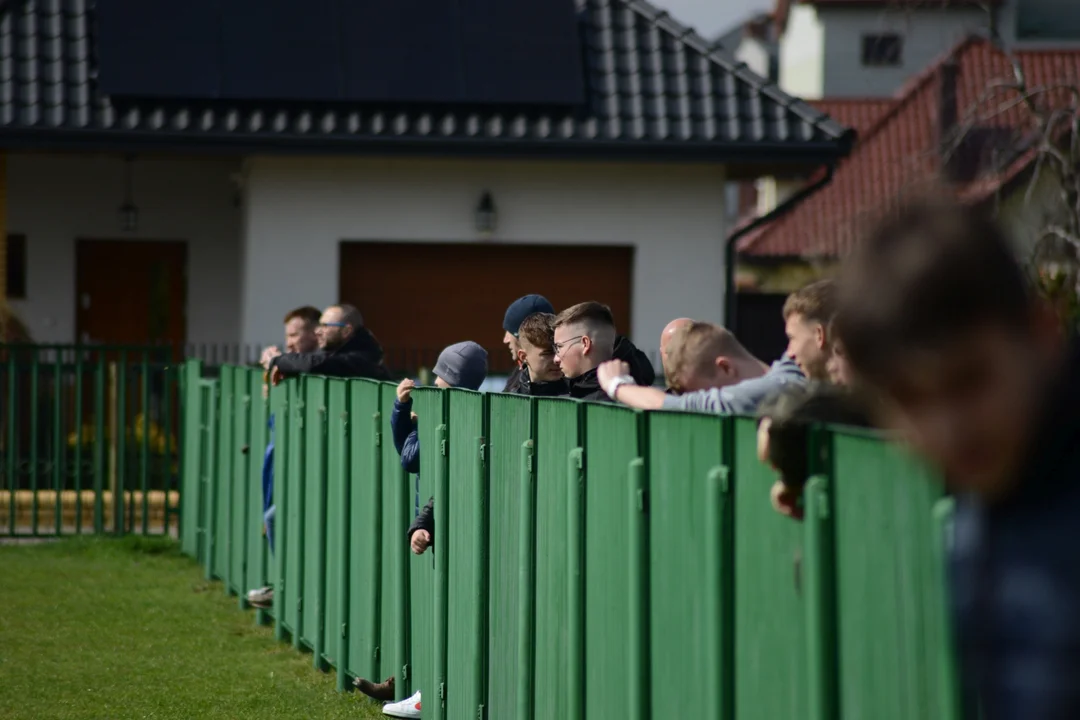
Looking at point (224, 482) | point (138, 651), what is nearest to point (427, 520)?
point (138, 651)

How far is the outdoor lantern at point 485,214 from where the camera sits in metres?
19.5

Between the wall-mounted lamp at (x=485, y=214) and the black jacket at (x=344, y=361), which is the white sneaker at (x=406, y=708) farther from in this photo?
the wall-mounted lamp at (x=485, y=214)

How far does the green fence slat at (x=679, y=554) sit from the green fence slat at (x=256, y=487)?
6.57 m

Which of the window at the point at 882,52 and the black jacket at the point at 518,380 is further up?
the window at the point at 882,52

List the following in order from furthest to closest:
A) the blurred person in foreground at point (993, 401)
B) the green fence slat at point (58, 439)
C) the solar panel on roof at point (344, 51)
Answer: the solar panel on roof at point (344, 51) < the green fence slat at point (58, 439) < the blurred person in foreground at point (993, 401)

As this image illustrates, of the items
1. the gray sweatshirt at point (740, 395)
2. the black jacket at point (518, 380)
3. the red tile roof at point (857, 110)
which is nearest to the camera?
the gray sweatshirt at point (740, 395)

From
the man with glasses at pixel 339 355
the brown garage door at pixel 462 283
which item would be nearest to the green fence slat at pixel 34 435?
the brown garage door at pixel 462 283

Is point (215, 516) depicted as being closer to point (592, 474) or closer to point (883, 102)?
point (592, 474)

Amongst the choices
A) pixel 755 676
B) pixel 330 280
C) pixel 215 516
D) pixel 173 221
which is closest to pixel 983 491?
pixel 755 676

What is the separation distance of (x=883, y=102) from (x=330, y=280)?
131ft

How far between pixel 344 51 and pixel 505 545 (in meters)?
13.5

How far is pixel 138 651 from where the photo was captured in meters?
10.2

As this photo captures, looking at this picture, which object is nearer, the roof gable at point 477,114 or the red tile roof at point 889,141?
the roof gable at point 477,114

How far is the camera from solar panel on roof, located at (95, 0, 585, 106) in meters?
19.0
